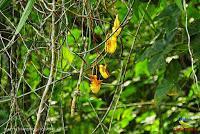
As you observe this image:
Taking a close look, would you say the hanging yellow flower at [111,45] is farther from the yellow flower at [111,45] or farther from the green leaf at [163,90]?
the green leaf at [163,90]

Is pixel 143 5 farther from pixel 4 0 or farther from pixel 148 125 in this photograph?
pixel 148 125

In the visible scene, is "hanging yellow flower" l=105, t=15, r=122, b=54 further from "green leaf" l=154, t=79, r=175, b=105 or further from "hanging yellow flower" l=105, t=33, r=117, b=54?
"green leaf" l=154, t=79, r=175, b=105

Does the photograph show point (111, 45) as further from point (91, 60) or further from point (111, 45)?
point (91, 60)

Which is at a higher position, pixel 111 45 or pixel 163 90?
pixel 111 45

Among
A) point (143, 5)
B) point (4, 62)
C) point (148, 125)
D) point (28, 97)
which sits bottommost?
point (148, 125)

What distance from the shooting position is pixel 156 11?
1.63 meters

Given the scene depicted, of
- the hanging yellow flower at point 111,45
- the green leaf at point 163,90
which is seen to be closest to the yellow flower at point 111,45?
the hanging yellow flower at point 111,45

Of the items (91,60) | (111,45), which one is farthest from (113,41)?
(91,60)

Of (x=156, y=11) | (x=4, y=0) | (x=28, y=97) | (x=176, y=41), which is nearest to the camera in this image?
(x=4, y=0)

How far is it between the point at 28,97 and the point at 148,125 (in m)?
0.55

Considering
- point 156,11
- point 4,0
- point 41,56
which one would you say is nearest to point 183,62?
point 156,11

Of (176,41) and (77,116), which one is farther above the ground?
(176,41)

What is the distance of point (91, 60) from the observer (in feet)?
4.22

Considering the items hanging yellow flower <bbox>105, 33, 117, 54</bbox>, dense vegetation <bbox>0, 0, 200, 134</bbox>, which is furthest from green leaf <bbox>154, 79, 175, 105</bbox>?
hanging yellow flower <bbox>105, 33, 117, 54</bbox>
